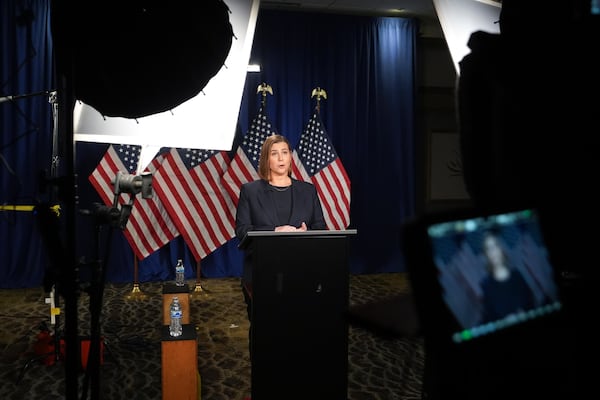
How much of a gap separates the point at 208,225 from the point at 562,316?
450 cm

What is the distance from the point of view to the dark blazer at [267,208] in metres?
3.27

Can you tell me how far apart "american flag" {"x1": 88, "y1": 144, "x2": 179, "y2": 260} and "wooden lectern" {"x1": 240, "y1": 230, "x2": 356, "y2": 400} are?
2845mm

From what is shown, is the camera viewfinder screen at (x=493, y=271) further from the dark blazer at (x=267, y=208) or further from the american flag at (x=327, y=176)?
the american flag at (x=327, y=176)

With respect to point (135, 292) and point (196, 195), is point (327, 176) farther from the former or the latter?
point (135, 292)

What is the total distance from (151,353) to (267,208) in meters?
1.14

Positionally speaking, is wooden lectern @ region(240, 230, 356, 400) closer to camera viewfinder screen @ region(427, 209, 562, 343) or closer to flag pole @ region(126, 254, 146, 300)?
camera viewfinder screen @ region(427, 209, 562, 343)

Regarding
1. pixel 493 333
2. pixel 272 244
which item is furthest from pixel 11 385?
pixel 493 333

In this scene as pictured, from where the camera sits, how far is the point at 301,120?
18.9ft

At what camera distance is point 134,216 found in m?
5.16

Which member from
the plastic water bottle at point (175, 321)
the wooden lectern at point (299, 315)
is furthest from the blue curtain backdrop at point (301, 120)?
the wooden lectern at point (299, 315)

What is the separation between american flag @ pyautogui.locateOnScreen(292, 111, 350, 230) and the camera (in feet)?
17.6

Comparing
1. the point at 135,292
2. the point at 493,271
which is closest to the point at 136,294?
the point at 135,292

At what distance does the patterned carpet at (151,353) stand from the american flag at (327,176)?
90 centimetres

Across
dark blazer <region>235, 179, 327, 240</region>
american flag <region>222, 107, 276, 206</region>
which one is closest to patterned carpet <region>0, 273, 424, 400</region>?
dark blazer <region>235, 179, 327, 240</region>
